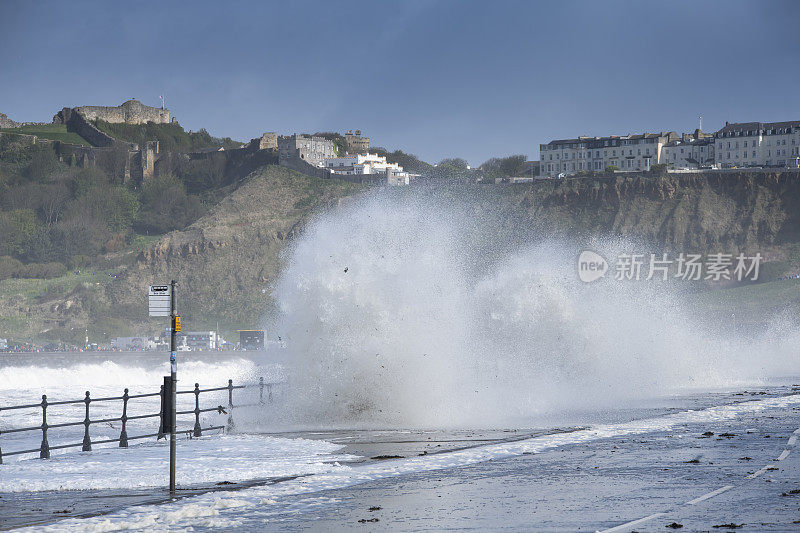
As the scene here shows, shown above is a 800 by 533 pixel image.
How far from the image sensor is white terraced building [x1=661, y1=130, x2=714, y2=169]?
586 ft

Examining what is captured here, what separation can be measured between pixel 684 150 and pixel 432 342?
160877 mm

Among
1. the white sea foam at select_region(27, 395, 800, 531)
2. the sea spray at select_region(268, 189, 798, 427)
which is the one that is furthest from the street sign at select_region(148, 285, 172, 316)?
the sea spray at select_region(268, 189, 798, 427)

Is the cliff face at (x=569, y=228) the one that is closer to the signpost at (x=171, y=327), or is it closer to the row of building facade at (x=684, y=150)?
the row of building facade at (x=684, y=150)

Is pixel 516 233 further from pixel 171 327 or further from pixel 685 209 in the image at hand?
pixel 171 327

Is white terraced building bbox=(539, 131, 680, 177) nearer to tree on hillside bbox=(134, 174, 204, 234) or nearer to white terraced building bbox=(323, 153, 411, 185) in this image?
white terraced building bbox=(323, 153, 411, 185)

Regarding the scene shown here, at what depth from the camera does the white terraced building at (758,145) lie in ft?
554

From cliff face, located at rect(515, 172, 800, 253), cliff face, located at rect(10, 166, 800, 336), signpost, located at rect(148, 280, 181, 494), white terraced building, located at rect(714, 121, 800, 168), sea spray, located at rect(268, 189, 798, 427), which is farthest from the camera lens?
white terraced building, located at rect(714, 121, 800, 168)

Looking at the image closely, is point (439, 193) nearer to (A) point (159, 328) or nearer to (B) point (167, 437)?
(A) point (159, 328)

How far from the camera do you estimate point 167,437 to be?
25.6m

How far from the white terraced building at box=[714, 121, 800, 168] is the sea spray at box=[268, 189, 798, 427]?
132979 millimetres

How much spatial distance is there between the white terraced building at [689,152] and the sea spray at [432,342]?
138m

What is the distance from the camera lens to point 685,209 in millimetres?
152250

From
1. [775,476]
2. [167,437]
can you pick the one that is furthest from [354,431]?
[775,476]

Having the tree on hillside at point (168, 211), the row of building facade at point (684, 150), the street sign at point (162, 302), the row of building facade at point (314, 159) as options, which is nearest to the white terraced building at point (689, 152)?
the row of building facade at point (684, 150)
